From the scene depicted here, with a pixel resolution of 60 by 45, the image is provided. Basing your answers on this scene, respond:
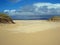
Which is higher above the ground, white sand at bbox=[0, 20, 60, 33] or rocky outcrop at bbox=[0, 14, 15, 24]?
rocky outcrop at bbox=[0, 14, 15, 24]

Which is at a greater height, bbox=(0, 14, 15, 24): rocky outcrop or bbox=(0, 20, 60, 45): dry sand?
bbox=(0, 14, 15, 24): rocky outcrop

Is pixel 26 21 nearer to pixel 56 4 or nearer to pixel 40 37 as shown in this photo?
pixel 40 37

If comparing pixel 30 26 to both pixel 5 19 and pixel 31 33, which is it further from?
pixel 5 19

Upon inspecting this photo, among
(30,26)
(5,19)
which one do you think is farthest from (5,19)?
(30,26)

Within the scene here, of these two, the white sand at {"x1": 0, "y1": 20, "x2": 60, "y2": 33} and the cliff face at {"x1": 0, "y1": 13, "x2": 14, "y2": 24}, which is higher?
the cliff face at {"x1": 0, "y1": 13, "x2": 14, "y2": 24}

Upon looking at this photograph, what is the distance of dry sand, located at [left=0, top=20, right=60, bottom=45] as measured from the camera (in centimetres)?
229

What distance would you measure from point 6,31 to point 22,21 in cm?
22

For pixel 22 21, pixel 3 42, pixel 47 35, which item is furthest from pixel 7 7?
pixel 47 35

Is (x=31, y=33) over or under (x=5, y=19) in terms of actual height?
under

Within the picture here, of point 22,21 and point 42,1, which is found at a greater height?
point 42,1

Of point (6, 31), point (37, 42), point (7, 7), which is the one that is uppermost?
point (7, 7)

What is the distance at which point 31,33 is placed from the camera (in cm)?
229

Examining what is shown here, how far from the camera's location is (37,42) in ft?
7.53

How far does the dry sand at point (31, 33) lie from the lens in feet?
7.52
